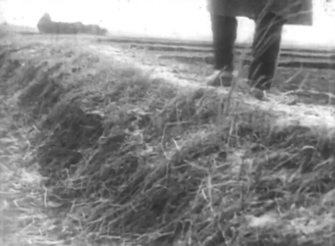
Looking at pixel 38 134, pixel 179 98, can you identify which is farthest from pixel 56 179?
pixel 179 98

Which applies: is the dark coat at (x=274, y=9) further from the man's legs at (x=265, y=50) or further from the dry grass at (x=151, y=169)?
the dry grass at (x=151, y=169)

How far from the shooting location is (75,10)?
4.48m

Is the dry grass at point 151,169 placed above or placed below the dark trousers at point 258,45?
below

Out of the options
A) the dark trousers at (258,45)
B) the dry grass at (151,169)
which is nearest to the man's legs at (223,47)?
the dark trousers at (258,45)

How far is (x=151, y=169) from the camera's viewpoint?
3.47 meters

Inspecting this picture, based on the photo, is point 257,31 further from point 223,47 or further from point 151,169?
point 151,169

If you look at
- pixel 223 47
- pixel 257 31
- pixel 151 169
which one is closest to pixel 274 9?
pixel 257 31

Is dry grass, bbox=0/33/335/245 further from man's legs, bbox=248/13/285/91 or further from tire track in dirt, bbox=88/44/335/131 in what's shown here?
man's legs, bbox=248/13/285/91

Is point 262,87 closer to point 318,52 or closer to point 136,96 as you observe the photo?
point 318,52

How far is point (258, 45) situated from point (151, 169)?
87 centimetres

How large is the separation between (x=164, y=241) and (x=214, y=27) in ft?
4.22

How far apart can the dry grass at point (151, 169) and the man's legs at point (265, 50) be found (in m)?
0.19

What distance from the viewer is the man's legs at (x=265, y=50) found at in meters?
3.26

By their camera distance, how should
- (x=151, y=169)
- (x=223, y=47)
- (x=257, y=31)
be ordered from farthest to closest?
(x=223, y=47), (x=151, y=169), (x=257, y=31)
